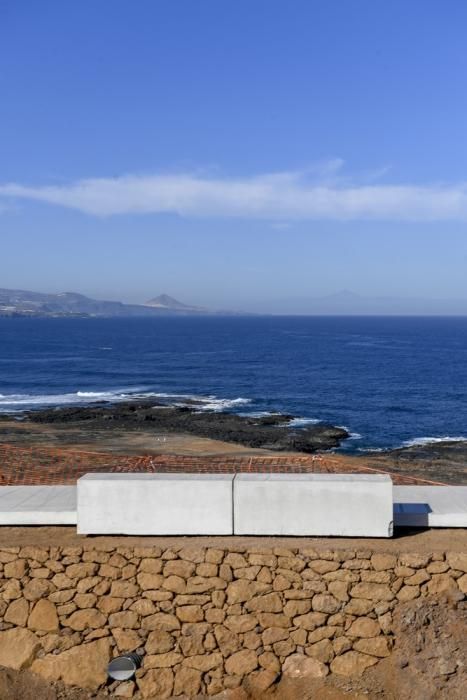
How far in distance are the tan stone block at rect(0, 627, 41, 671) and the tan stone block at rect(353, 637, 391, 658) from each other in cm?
480

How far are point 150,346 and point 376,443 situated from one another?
75165 mm

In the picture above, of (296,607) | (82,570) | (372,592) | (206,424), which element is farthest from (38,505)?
(206,424)

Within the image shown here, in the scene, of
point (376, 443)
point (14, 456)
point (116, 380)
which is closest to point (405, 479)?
point (14, 456)

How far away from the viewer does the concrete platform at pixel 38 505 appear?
12383 mm

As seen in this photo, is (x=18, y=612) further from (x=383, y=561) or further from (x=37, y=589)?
(x=383, y=561)

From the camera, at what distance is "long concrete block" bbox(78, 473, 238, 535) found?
38.9 ft

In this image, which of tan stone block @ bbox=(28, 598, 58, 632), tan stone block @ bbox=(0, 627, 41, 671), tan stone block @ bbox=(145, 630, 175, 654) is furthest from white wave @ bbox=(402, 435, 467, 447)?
tan stone block @ bbox=(0, 627, 41, 671)

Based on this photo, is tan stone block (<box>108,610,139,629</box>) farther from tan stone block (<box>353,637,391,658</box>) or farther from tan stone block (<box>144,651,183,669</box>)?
tan stone block (<box>353,637,391,658</box>)

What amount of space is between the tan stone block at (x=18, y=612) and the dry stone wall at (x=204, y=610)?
2 centimetres

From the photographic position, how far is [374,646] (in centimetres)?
1091

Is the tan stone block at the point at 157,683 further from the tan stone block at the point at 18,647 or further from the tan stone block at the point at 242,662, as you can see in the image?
the tan stone block at the point at 18,647

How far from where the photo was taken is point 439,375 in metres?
70.8

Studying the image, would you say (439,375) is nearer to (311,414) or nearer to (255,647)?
(311,414)

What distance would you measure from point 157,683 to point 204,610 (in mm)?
1217
